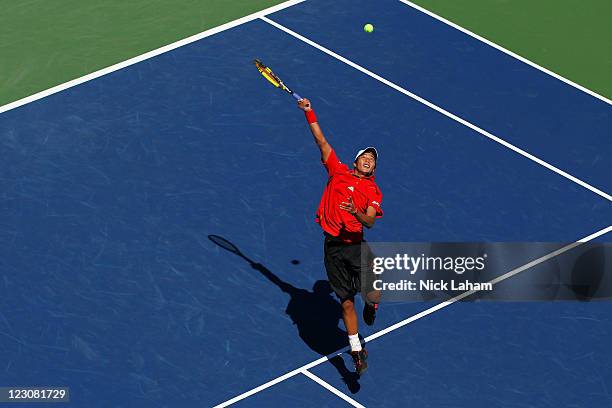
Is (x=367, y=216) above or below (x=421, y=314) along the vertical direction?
above

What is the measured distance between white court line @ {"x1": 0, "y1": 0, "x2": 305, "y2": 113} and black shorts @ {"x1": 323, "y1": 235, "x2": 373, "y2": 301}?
323 inches

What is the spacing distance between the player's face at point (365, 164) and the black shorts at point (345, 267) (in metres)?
0.98

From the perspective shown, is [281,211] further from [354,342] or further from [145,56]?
[145,56]

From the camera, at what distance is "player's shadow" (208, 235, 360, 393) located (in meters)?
20.9

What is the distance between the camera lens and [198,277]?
73.2 feet

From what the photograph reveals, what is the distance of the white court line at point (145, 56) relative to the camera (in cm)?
2625

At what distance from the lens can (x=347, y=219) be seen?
19844 mm

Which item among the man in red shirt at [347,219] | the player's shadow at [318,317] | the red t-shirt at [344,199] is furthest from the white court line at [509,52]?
the red t-shirt at [344,199]

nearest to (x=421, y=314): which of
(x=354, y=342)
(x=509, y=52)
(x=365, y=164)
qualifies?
(x=354, y=342)

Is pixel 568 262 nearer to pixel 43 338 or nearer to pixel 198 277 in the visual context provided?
pixel 198 277

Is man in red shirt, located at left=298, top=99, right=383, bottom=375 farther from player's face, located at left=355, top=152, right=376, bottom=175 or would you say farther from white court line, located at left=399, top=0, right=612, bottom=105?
white court line, located at left=399, top=0, right=612, bottom=105

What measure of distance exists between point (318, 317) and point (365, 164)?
114 inches

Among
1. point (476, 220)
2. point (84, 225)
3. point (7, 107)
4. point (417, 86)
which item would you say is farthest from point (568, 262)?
point (7, 107)

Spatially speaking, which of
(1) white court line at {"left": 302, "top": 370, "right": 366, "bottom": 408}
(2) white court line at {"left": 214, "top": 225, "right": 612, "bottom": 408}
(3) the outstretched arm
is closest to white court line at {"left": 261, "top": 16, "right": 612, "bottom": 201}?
(2) white court line at {"left": 214, "top": 225, "right": 612, "bottom": 408}
